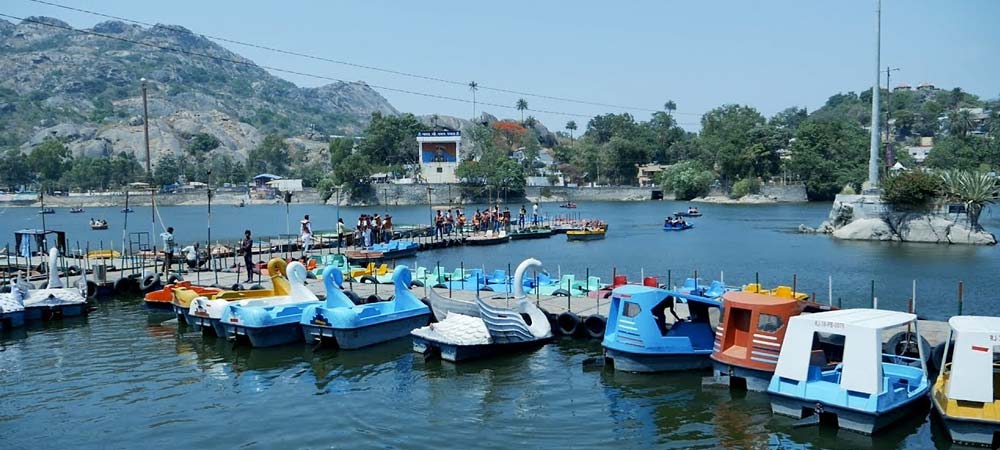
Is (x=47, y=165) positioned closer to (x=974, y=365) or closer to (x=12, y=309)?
(x=12, y=309)

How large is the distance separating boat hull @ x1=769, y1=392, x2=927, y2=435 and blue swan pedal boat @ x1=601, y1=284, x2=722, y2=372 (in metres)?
3.54

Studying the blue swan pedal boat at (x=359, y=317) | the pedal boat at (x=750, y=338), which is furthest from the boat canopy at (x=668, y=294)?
the blue swan pedal boat at (x=359, y=317)

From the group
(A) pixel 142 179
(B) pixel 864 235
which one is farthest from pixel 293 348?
(A) pixel 142 179

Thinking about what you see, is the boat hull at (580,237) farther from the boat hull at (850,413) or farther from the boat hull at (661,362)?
the boat hull at (850,413)

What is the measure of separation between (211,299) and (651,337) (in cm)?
1459

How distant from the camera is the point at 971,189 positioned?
180 ft

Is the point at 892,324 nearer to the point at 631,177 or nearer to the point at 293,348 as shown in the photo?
the point at 293,348

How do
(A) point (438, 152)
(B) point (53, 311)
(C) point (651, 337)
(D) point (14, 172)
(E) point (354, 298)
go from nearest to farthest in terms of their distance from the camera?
(C) point (651, 337)
(E) point (354, 298)
(B) point (53, 311)
(A) point (438, 152)
(D) point (14, 172)

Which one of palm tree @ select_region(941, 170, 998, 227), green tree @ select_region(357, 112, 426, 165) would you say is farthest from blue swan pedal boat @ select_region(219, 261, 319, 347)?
green tree @ select_region(357, 112, 426, 165)

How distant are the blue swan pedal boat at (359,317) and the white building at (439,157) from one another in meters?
123

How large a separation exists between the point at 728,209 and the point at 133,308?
309ft

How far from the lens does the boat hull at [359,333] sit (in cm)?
2300

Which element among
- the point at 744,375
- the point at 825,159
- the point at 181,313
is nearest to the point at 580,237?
the point at 181,313

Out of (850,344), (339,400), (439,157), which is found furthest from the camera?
(439,157)
